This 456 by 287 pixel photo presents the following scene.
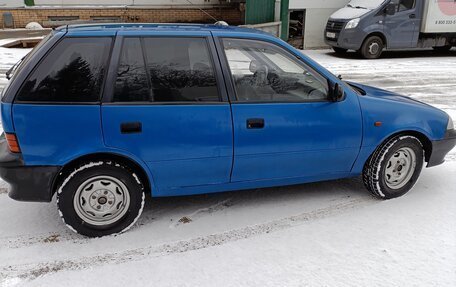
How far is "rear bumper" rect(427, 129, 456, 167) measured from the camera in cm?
424

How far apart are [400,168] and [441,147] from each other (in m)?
0.48

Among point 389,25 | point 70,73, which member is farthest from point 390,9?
point 70,73

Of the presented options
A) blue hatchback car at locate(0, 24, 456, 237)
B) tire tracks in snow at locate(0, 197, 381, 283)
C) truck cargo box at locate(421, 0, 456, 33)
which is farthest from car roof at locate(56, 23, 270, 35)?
truck cargo box at locate(421, 0, 456, 33)

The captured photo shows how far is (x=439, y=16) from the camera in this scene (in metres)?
13.6

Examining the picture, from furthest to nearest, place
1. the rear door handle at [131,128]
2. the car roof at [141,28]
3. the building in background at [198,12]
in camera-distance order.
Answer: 1. the building in background at [198,12]
2. the car roof at [141,28]
3. the rear door handle at [131,128]

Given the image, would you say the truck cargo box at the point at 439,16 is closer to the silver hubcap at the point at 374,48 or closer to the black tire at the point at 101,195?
the silver hubcap at the point at 374,48

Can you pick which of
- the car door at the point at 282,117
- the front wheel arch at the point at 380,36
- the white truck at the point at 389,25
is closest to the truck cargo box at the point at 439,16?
the white truck at the point at 389,25

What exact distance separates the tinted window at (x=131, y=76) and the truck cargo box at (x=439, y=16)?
497 inches

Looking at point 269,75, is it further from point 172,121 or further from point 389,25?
point 389,25

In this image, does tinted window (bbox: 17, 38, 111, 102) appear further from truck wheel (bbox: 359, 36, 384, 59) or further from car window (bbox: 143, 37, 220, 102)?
truck wheel (bbox: 359, 36, 384, 59)

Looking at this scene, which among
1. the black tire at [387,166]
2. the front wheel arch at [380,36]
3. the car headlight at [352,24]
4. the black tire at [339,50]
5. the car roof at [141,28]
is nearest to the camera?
the car roof at [141,28]

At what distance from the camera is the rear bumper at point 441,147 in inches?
167

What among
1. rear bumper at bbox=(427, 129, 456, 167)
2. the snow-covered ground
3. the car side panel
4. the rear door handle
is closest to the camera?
the snow-covered ground

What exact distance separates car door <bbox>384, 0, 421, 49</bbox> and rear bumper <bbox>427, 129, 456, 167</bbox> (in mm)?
9942
